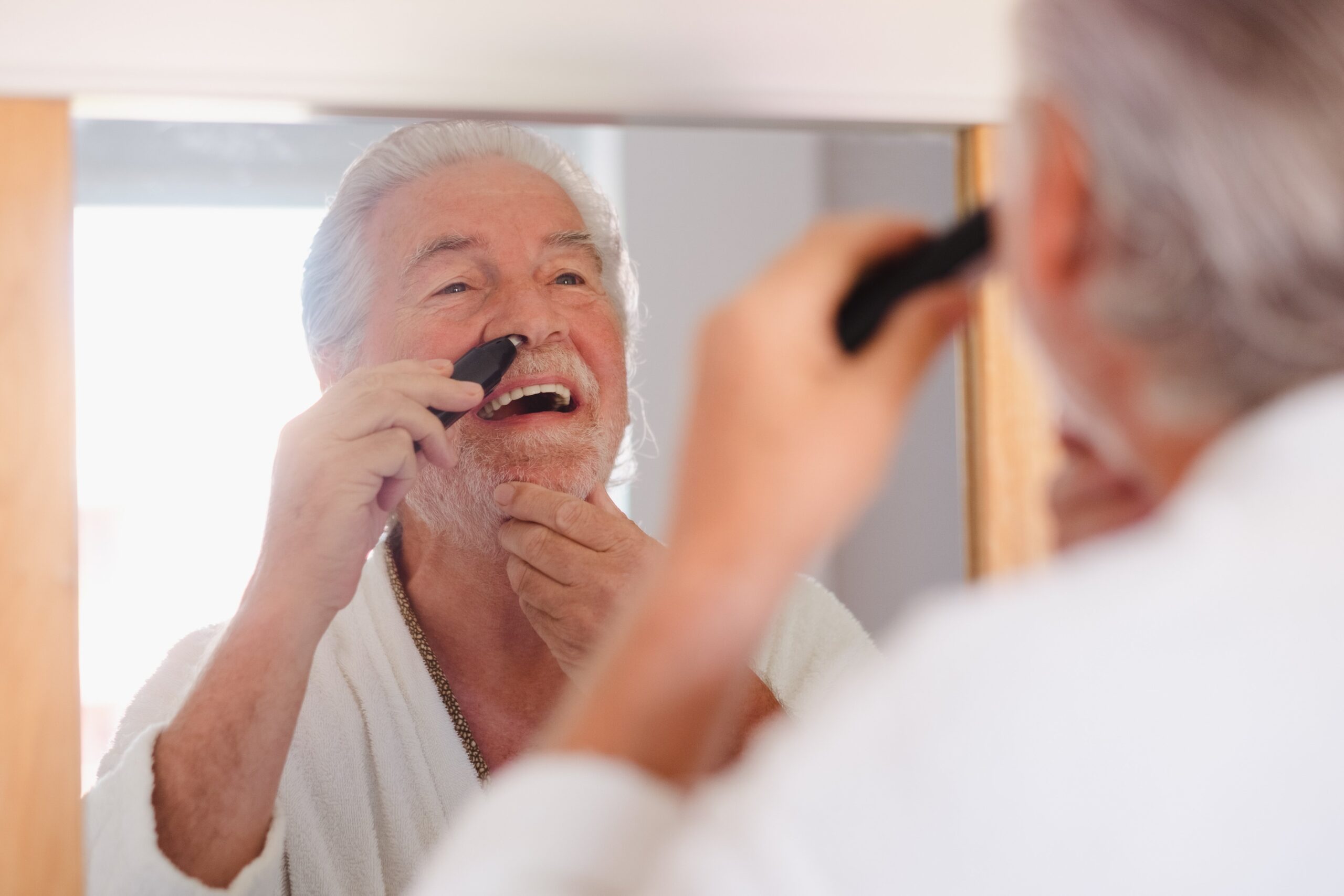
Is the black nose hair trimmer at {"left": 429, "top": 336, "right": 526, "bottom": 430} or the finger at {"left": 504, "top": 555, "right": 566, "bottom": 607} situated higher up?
the black nose hair trimmer at {"left": 429, "top": 336, "right": 526, "bottom": 430}

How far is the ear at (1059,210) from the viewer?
346 mm

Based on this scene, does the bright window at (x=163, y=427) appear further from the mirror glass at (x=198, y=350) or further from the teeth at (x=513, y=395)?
the teeth at (x=513, y=395)

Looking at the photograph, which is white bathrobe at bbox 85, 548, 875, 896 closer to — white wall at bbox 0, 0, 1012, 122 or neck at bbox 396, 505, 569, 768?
neck at bbox 396, 505, 569, 768

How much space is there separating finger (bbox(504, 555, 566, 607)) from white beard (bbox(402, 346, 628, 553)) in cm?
4

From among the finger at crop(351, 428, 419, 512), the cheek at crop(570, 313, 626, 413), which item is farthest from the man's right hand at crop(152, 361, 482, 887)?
the cheek at crop(570, 313, 626, 413)

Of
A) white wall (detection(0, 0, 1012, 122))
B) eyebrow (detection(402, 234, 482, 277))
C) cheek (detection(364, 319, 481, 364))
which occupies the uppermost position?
white wall (detection(0, 0, 1012, 122))

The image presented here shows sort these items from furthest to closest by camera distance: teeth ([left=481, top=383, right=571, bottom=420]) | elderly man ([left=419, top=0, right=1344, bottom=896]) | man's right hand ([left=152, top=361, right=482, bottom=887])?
1. teeth ([left=481, top=383, right=571, bottom=420])
2. man's right hand ([left=152, top=361, right=482, bottom=887])
3. elderly man ([left=419, top=0, right=1344, bottom=896])

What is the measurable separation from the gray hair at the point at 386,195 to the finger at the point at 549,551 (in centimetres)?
13

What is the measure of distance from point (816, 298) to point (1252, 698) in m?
0.17

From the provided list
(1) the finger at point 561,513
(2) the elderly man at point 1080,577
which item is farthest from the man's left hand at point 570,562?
(2) the elderly man at point 1080,577

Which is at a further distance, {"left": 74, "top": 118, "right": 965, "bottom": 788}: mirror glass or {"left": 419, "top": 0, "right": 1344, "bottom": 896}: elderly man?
{"left": 74, "top": 118, "right": 965, "bottom": 788}: mirror glass

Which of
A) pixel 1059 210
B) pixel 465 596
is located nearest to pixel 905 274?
pixel 1059 210

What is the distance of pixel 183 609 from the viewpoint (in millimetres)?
772

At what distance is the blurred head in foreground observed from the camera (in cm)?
32
